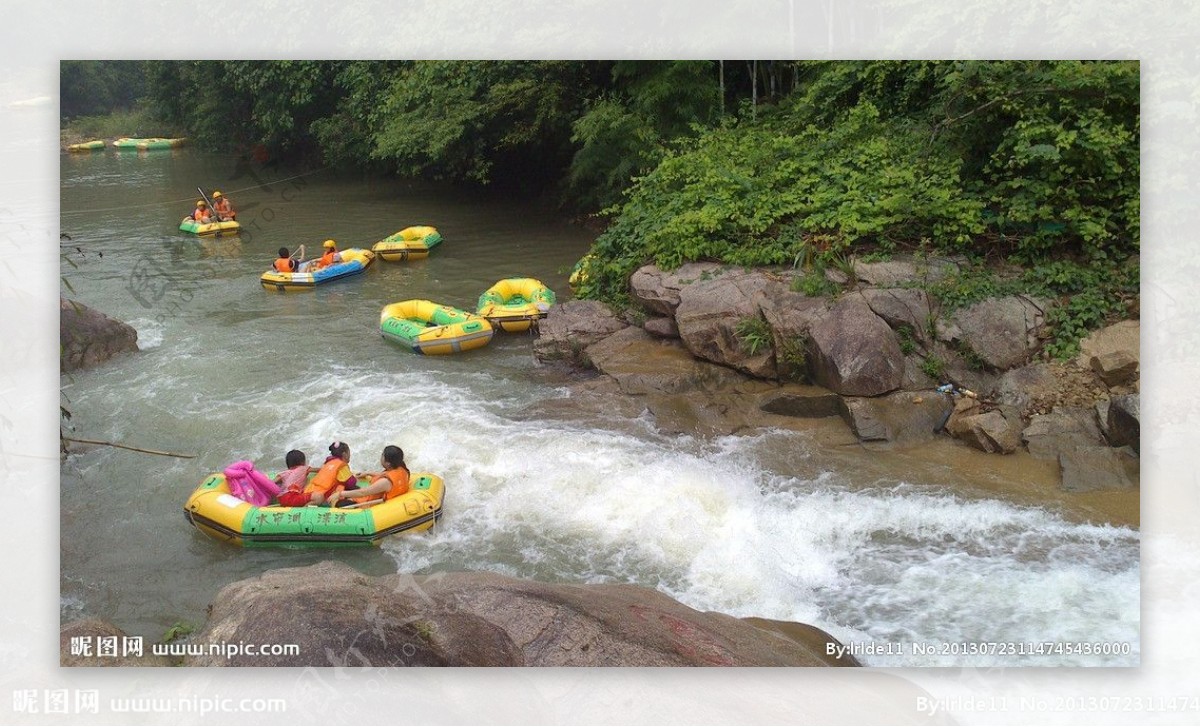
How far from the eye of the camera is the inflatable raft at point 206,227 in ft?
37.2

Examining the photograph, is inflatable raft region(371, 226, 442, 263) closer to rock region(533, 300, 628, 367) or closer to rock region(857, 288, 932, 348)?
rock region(533, 300, 628, 367)

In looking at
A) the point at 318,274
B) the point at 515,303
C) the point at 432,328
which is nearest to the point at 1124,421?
the point at 432,328

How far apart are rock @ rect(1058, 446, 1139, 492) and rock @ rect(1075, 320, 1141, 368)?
747 millimetres

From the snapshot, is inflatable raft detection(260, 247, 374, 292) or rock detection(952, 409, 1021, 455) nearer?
rock detection(952, 409, 1021, 455)

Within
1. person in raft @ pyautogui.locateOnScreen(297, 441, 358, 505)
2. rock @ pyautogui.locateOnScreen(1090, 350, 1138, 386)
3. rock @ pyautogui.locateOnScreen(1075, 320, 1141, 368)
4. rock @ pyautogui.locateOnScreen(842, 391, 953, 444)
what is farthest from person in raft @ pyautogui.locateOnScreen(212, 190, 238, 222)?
rock @ pyautogui.locateOnScreen(1090, 350, 1138, 386)

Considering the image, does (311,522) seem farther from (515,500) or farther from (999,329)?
(999,329)

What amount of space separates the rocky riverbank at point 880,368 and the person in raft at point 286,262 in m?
4.25

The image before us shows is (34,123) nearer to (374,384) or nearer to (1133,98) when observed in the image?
(374,384)

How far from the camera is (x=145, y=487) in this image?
21.0 feet

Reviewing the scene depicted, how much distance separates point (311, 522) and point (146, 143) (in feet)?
12.6

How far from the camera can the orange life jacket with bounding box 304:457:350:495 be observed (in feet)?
20.1

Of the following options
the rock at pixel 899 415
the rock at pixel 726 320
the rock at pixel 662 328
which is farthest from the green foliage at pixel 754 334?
the rock at pixel 899 415

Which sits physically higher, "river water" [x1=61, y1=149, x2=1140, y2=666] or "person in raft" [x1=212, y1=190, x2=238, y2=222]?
"person in raft" [x1=212, y1=190, x2=238, y2=222]

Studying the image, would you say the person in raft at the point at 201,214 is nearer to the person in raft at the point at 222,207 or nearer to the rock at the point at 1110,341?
the person in raft at the point at 222,207
